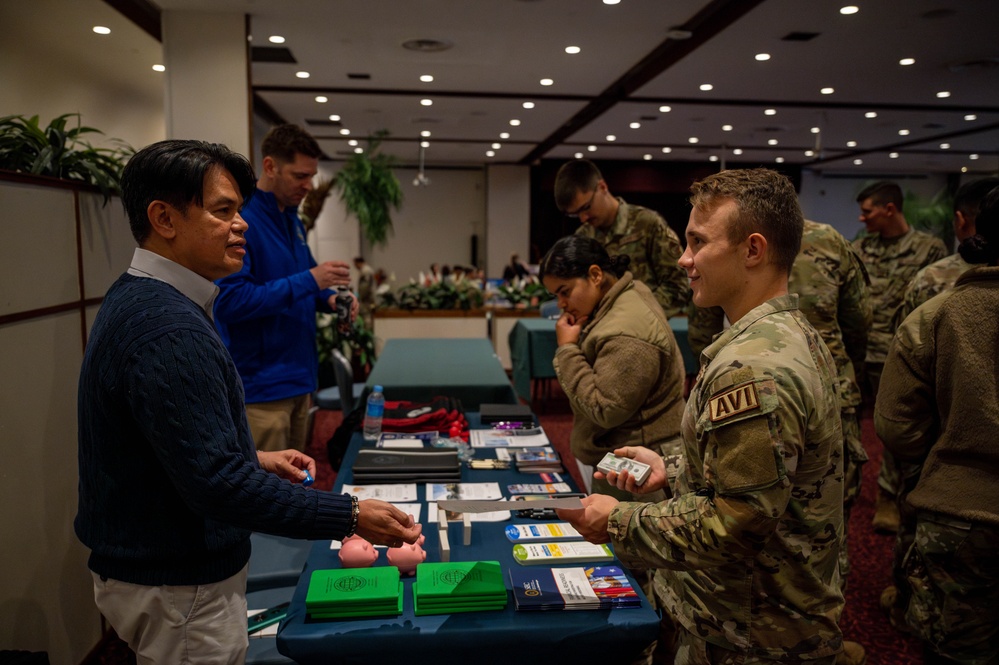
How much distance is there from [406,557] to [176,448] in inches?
24.4

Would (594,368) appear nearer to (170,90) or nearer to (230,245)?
(230,245)

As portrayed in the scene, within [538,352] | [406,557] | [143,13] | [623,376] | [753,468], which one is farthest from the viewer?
[538,352]

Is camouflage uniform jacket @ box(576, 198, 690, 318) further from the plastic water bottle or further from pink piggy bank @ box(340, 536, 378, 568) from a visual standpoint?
pink piggy bank @ box(340, 536, 378, 568)

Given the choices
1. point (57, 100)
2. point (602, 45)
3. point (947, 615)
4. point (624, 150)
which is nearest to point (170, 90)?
point (57, 100)

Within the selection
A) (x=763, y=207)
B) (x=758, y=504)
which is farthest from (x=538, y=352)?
(x=758, y=504)

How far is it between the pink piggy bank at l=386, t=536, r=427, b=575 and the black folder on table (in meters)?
0.55

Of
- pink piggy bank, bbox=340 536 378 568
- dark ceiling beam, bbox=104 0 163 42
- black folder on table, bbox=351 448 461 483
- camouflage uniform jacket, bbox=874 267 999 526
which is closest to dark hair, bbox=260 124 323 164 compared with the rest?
black folder on table, bbox=351 448 461 483

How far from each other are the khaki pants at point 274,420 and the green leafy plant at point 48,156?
89 cm

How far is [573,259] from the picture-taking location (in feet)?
6.69

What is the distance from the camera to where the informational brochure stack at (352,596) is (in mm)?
1311

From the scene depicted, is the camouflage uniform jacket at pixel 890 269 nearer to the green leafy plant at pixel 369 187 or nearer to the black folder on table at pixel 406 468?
the black folder on table at pixel 406 468

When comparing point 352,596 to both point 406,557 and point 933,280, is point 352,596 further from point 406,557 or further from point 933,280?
point 933,280

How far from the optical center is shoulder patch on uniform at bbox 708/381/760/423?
98 cm

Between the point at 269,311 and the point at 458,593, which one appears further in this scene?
the point at 269,311
